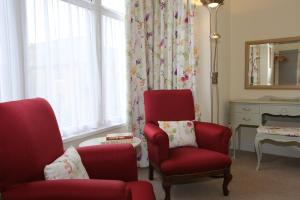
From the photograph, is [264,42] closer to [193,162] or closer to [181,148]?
[181,148]

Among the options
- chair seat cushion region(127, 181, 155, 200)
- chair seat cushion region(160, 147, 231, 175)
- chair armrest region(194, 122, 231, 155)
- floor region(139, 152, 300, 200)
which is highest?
chair armrest region(194, 122, 231, 155)

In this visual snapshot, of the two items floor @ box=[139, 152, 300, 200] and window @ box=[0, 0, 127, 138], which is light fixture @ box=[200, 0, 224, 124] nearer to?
floor @ box=[139, 152, 300, 200]

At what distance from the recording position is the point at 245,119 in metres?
3.64

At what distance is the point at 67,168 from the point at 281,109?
111 inches

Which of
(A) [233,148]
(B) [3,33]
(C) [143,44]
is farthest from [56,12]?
(A) [233,148]

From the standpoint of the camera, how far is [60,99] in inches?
94.9

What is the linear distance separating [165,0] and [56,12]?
1.51 metres

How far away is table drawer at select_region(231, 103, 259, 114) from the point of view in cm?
355

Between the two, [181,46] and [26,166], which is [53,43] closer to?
[26,166]

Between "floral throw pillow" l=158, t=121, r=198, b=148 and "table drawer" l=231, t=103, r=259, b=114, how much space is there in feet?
4.14

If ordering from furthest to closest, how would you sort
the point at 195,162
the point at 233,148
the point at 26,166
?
the point at 233,148, the point at 195,162, the point at 26,166

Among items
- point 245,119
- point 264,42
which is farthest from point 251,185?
point 264,42

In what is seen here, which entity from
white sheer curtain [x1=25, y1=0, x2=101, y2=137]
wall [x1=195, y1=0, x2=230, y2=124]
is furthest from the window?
wall [x1=195, y1=0, x2=230, y2=124]

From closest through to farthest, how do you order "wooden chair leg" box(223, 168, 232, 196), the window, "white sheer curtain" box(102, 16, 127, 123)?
the window, "wooden chair leg" box(223, 168, 232, 196), "white sheer curtain" box(102, 16, 127, 123)
